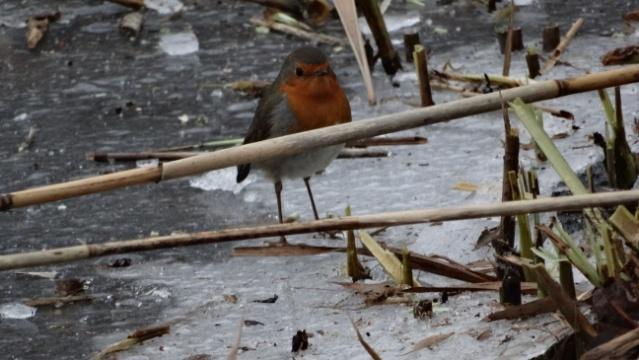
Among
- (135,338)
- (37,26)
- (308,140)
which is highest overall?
(308,140)

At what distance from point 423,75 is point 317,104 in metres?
0.45

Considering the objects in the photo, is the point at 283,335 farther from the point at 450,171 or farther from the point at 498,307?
the point at 450,171

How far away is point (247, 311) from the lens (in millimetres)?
3816

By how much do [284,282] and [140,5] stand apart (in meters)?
2.98

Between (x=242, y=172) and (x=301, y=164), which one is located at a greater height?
(x=301, y=164)

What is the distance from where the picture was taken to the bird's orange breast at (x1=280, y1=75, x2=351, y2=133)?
15.7 ft

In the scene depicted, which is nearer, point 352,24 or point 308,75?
point 352,24

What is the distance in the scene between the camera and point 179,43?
633 centimetres

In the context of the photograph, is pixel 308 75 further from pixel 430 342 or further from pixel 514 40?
pixel 430 342

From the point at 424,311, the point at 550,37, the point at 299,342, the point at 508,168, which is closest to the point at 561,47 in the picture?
the point at 550,37

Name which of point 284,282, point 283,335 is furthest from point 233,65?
point 283,335

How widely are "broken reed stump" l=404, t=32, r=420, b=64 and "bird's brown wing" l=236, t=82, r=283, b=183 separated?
0.98 metres

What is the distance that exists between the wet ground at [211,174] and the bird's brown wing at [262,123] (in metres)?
0.13

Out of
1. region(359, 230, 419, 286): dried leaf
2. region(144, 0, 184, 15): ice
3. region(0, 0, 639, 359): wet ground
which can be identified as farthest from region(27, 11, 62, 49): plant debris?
region(359, 230, 419, 286): dried leaf
